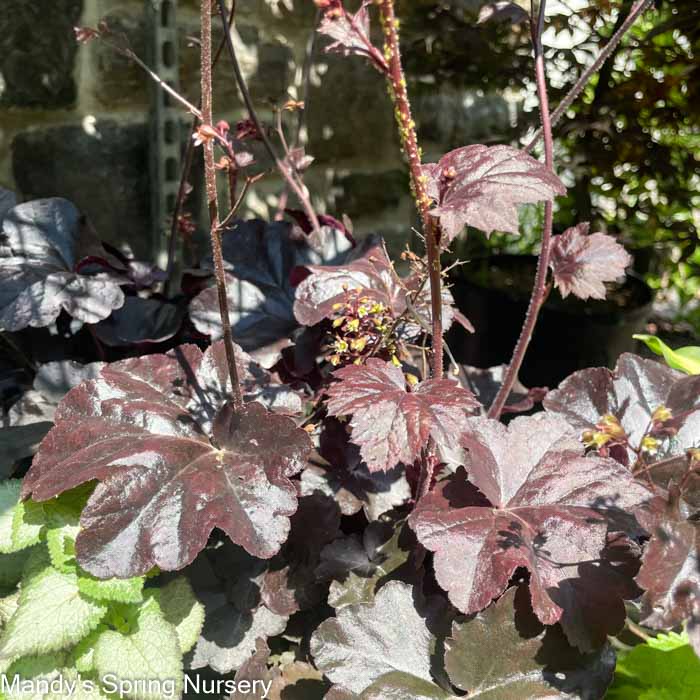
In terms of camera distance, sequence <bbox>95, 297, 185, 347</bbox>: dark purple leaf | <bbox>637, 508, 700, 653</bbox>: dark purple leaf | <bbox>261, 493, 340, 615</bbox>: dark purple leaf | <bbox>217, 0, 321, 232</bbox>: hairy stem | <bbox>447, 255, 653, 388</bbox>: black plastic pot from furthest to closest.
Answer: <bbox>447, 255, 653, 388</bbox>: black plastic pot < <bbox>95, 297, 185, 347</bbox>: dark purple leaf < <bbox>217, 0, 321, 232</bbox>: hairy stem < <bbox>261, 493, 340, 615</bbox>: dark purple leaf < <bbox>637, 508, 700, 653</bbox>: dark purple leaf

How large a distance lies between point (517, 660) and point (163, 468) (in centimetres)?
52

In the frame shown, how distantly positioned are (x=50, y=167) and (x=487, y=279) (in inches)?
53.8

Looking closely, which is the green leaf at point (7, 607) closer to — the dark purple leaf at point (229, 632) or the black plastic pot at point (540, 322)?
the dark purple leaf at point (229, 632)

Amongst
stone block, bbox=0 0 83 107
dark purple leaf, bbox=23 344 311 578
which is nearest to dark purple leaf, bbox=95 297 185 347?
dark purple leaf, bbox=23 344 311 578

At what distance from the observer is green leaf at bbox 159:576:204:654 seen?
42.9 inches

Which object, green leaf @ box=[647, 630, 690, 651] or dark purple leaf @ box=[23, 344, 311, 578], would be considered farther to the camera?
green leaf @ box=[647, 630, 690, 651]

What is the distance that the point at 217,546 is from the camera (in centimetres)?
126

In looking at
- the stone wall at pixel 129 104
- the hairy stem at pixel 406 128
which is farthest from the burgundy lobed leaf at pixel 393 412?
the stone wall at pixel 129 104

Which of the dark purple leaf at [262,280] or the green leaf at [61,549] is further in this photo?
the dark purple leaf at [262,280]

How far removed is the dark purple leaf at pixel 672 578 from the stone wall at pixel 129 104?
48.7 inches

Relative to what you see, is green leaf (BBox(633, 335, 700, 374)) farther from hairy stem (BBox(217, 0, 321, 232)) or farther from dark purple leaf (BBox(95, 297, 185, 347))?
dark purple leaf (BBox(95, 297, 185, 347))

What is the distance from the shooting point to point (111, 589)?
3.33 ft

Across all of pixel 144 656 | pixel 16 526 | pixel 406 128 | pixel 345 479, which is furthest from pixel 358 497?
pixel 406 128

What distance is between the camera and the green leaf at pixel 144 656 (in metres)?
0.99
